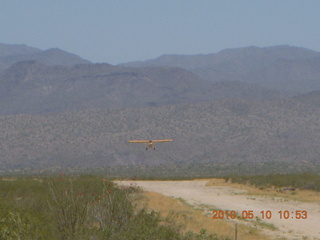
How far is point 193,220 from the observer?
24.2 meters

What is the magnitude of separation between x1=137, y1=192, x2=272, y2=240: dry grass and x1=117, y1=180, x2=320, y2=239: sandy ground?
82 centimetres

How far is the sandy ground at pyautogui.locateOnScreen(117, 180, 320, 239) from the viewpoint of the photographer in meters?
22.8

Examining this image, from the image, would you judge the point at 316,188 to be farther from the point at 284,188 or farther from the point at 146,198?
the point at 146,198

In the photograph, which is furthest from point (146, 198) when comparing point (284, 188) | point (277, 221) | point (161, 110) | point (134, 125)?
point (161, 110)

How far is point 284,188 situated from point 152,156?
7882cm

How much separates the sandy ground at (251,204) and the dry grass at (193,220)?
82 centimetres

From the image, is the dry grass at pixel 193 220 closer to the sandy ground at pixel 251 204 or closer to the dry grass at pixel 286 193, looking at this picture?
the sandy ground at pixel 251 204

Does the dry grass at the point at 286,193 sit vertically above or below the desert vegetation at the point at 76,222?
below

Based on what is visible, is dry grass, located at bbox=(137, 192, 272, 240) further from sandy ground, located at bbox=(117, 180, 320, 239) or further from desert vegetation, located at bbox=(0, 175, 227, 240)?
desert vegetation, located at bbox=(0, 175, 227, 240)
